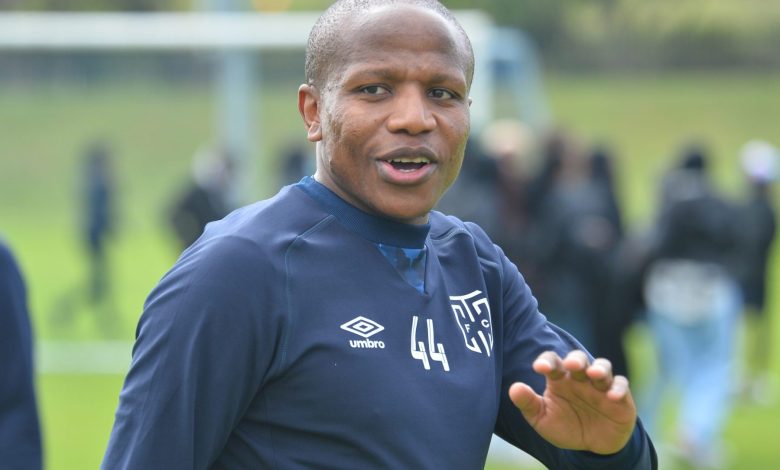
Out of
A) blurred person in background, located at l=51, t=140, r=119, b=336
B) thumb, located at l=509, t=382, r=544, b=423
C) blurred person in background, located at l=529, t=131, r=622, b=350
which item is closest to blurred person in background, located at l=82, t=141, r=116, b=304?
blurred person in background, located at l=51, t=140, r=119, b=336

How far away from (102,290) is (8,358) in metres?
9.77

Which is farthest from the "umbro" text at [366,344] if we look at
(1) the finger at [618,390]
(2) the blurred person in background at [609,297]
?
(2) the blurred person in background at [609,297]

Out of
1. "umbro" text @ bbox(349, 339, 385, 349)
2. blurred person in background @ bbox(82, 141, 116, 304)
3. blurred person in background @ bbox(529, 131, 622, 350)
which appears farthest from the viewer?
blurred person in background @ bbox(82, 141, 116, 304)

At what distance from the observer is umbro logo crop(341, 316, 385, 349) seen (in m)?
2.34

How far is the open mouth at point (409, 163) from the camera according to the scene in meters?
2.41

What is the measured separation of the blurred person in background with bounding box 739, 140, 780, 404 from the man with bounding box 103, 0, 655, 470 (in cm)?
812

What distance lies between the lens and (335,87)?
8.02 feet

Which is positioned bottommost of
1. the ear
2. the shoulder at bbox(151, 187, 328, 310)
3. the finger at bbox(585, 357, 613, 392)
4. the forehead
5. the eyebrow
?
the finger at bbox(585, 357, 613, 392)

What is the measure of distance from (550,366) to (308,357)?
0.38 m

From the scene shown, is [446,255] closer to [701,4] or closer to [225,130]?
[225,130]

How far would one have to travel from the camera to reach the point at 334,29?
246 cm

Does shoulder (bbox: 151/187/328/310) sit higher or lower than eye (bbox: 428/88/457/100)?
lower

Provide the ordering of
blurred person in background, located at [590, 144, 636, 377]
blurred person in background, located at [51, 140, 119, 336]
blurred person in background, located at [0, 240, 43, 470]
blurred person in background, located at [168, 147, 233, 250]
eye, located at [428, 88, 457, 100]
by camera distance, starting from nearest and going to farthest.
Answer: eye, located at [428, 88, 457, 100], blurred person in background, located at [0, 240, 43, 470], blurred person in background, located at [590, 144, 636, 377], blurred person in background, located at [168, 147, 233, 250], blurred person in background, located at [51, 140, 119, 336]

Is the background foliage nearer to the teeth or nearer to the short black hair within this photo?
the short black hair
